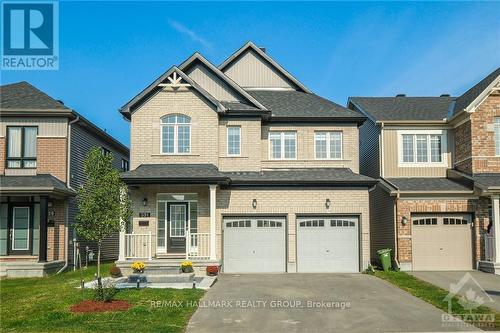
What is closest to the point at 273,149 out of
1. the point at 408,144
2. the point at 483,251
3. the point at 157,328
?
the point at 408,144

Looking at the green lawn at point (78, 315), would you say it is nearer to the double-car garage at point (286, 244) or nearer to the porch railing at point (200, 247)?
the porch railing at point (200, 247)

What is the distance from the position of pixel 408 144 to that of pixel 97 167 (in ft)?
47.5

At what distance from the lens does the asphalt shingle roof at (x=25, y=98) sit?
23062 millimetres

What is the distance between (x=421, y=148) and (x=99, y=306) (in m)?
15.8

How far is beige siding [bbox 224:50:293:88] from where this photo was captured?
2700cm

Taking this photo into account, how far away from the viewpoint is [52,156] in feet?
75.6

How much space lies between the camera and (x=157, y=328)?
1153 cm

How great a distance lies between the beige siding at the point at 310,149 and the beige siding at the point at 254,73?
435 centimetres

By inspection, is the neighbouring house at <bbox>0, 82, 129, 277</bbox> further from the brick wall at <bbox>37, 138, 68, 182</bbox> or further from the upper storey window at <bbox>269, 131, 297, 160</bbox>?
the upper storey window at <bbox>269, 131, 297, 160</bbox>

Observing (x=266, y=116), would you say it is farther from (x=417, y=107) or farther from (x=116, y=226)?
(x=116, y=226)

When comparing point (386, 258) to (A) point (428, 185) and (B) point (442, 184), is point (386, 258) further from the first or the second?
(B) point (442, 184)

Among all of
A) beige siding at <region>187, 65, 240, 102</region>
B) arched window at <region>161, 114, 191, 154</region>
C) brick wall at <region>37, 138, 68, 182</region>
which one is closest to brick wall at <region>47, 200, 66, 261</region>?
brick wall at <region>37, 138, 68, 182</region>

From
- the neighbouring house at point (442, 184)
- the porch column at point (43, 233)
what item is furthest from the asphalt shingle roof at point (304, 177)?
the porch column at point (43, 233)

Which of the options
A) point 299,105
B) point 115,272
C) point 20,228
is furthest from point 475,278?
point 20,228
